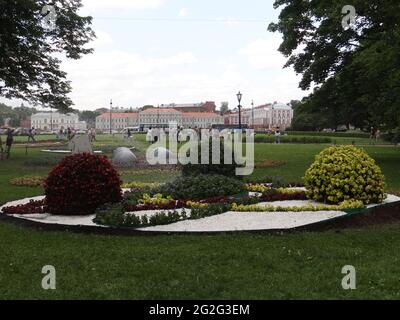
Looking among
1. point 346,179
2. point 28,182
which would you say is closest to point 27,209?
point 346,179

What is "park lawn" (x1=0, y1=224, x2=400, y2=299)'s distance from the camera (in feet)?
17.7

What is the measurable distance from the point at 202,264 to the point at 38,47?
78.1ft

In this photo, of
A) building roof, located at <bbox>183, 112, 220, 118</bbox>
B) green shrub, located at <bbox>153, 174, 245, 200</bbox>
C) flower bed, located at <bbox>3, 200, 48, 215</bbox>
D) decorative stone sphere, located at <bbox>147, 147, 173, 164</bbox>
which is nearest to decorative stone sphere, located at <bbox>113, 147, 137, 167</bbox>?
decorative stone sphere, located at <bbox>147, 147, 173, 164</bbox>

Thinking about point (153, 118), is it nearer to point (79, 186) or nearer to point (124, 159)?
point (124, 159)

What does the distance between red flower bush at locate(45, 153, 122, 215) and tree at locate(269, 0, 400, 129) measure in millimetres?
12807

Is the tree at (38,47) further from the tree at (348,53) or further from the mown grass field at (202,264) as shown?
the mown grass field at (202,264)

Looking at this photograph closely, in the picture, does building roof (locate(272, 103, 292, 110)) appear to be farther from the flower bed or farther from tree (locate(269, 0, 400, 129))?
the flower bed

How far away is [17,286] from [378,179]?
7.07 metres

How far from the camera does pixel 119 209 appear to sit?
927cm

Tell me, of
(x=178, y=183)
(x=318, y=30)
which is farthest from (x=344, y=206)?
(x=318, y=30)

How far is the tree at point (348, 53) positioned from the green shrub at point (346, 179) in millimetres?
9905

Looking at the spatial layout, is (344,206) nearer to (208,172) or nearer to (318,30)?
(208,172)

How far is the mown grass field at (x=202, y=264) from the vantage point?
17.7 ft

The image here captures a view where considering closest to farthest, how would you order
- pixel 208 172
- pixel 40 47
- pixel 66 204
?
pixel 66 204
pixel 208 172
pixel 40 47
